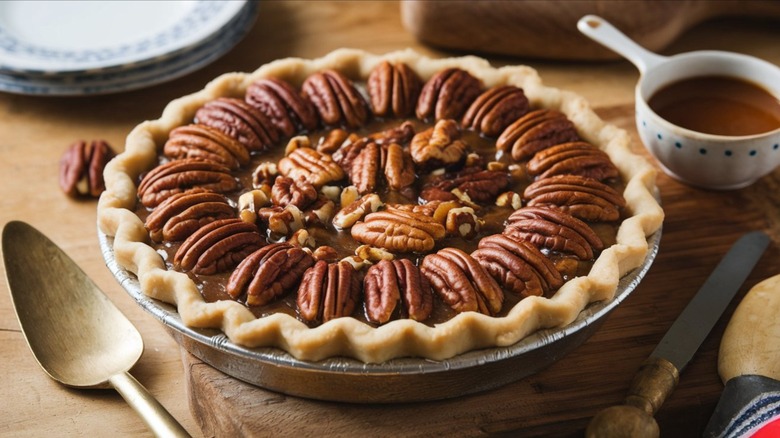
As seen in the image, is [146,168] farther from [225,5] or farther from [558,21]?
[558,21]

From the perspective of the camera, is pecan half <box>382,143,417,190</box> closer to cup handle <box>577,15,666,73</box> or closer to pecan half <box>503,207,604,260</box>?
pecan half <box>503,207,604,260</box>

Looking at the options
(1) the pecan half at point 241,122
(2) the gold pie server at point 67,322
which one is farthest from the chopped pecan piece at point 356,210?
(2) the gold pie server at point 67,322

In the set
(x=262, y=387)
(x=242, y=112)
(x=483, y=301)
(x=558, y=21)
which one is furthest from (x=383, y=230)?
(x=558, y=21)

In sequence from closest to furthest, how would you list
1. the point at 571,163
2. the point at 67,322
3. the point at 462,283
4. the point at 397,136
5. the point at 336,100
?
the point at 462,283 < the point at 67,322 < the point at 571,163 < the point at 397,136 < the point at 336,100

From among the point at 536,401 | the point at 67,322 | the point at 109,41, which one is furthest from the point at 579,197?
the point at 109,41

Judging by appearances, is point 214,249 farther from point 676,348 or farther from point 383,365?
point 676,348

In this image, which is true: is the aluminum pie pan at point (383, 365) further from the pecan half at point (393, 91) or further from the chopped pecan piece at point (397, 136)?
the pecan half at point (393, 91)

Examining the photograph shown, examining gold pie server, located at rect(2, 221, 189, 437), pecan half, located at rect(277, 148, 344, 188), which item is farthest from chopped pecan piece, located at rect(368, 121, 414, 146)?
gold pie server, located at rect(2, 221, 189, 437)
